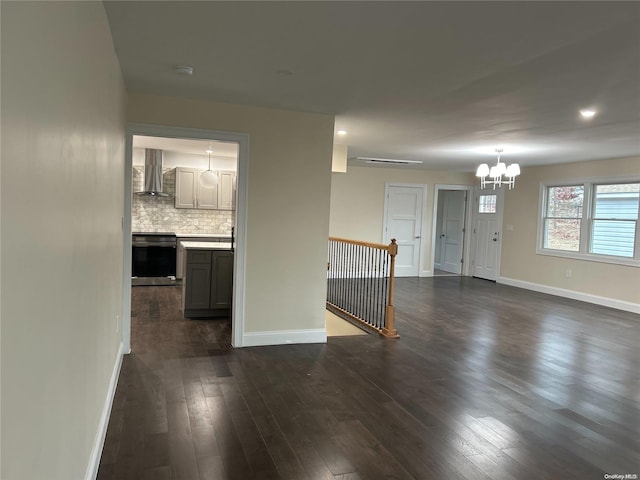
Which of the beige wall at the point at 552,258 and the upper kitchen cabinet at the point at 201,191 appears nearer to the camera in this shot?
the beige wall at the point at 552,258

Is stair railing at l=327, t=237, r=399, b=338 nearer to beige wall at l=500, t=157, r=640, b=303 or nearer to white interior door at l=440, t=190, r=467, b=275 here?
white interior door at l=440, t=190, r=467, b=275

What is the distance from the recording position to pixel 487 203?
32.8 ft

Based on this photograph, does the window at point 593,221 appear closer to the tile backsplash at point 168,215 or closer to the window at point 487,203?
the window at point 487,203

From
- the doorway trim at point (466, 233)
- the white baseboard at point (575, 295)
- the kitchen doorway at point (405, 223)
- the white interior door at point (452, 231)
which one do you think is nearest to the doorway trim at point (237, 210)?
the kitchen doorway at point (405, 223)

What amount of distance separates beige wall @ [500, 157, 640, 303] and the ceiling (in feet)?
9.17

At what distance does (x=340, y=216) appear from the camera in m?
9.42

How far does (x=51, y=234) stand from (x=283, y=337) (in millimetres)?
3521

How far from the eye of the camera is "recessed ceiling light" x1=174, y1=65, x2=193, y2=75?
3.25 metres

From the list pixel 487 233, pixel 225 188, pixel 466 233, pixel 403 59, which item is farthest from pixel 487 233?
A: pixel 403 59

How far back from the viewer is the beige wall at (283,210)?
4.43 m

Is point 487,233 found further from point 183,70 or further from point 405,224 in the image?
point 183,70

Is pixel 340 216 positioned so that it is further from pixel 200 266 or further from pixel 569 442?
pixel 569 442

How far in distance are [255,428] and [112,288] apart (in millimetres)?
1415

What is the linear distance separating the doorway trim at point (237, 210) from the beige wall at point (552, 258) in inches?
237
